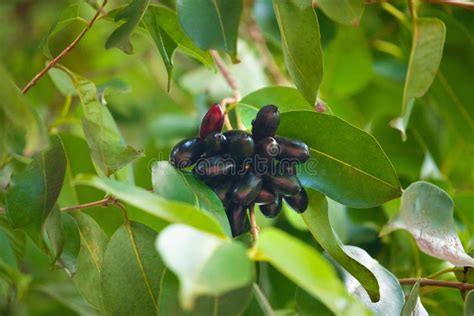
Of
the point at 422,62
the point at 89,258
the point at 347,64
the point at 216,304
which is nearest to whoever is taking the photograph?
the point at 216,304

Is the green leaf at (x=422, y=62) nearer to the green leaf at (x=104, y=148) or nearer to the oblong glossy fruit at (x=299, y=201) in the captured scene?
the oblong glossy fruit at (x=299, y=201)

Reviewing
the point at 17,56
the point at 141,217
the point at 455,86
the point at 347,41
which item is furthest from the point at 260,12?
the point at 17,56

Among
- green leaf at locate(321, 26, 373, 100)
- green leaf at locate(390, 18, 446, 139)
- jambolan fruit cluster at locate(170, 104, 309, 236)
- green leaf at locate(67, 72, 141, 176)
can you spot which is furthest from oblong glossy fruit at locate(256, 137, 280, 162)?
green leaf at locate(321, 26, 373, 100)

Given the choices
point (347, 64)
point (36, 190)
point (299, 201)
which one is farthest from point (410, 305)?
point (347, 64)

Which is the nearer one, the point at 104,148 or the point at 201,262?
the point at 201,262

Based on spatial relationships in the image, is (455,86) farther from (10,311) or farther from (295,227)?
(10,311)

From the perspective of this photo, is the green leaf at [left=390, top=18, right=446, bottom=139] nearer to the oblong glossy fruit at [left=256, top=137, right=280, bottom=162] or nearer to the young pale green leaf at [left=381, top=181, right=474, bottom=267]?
the young pale green leaf at [left=381, top=181, right=474, bottom=267]

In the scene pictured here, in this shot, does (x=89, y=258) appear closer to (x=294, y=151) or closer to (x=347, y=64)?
(x=294, y=151)
